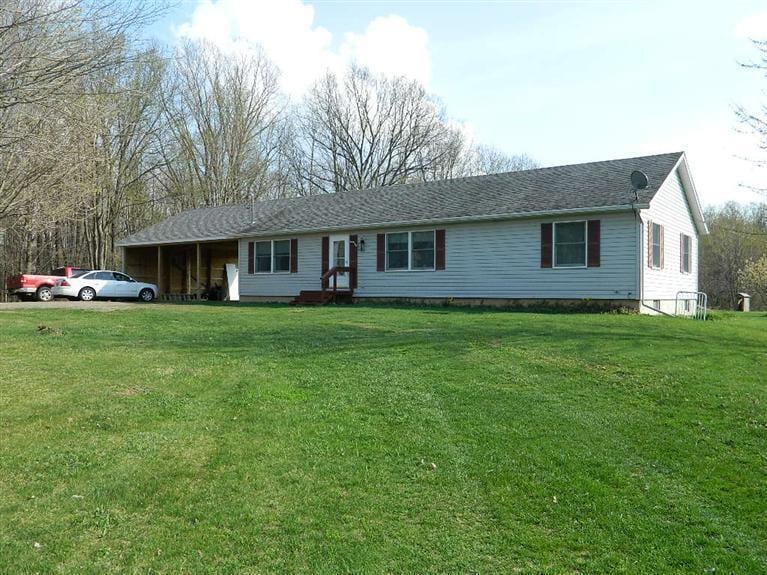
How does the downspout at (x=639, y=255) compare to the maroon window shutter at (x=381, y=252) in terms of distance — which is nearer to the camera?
the downspout at (x=639, y=255)

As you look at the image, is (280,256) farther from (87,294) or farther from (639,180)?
(639,180)

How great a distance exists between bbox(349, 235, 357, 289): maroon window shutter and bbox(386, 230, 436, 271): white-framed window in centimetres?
131

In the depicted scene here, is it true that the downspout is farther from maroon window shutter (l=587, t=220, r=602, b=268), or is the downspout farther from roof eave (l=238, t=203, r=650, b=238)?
maroon window shutter (l=587, t=220, r=602, b=268)

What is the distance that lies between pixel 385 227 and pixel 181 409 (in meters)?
13.9

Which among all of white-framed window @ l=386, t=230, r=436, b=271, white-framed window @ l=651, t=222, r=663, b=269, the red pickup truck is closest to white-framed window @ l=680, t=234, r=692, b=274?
white-framed window @ l=651, t=222, r=663, b=269

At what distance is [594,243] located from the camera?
15.1m

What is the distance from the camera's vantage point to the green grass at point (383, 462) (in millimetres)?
3105

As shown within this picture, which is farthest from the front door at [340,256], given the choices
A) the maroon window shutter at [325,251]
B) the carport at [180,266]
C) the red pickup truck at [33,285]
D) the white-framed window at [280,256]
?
the red pickup truck at [33,285]

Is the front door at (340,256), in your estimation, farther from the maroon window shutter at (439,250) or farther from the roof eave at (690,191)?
the roof eave at (690,191)

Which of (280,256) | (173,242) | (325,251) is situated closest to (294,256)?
(280,256)

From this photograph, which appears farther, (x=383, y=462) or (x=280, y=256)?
(x=280, y=256)

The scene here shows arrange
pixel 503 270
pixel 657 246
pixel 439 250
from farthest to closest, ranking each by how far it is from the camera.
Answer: pixel 439 250 < pixel 503 270 < pixel 657 246

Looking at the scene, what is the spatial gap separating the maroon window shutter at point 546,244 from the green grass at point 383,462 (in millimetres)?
7880

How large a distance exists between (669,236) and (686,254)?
2.66 meters
